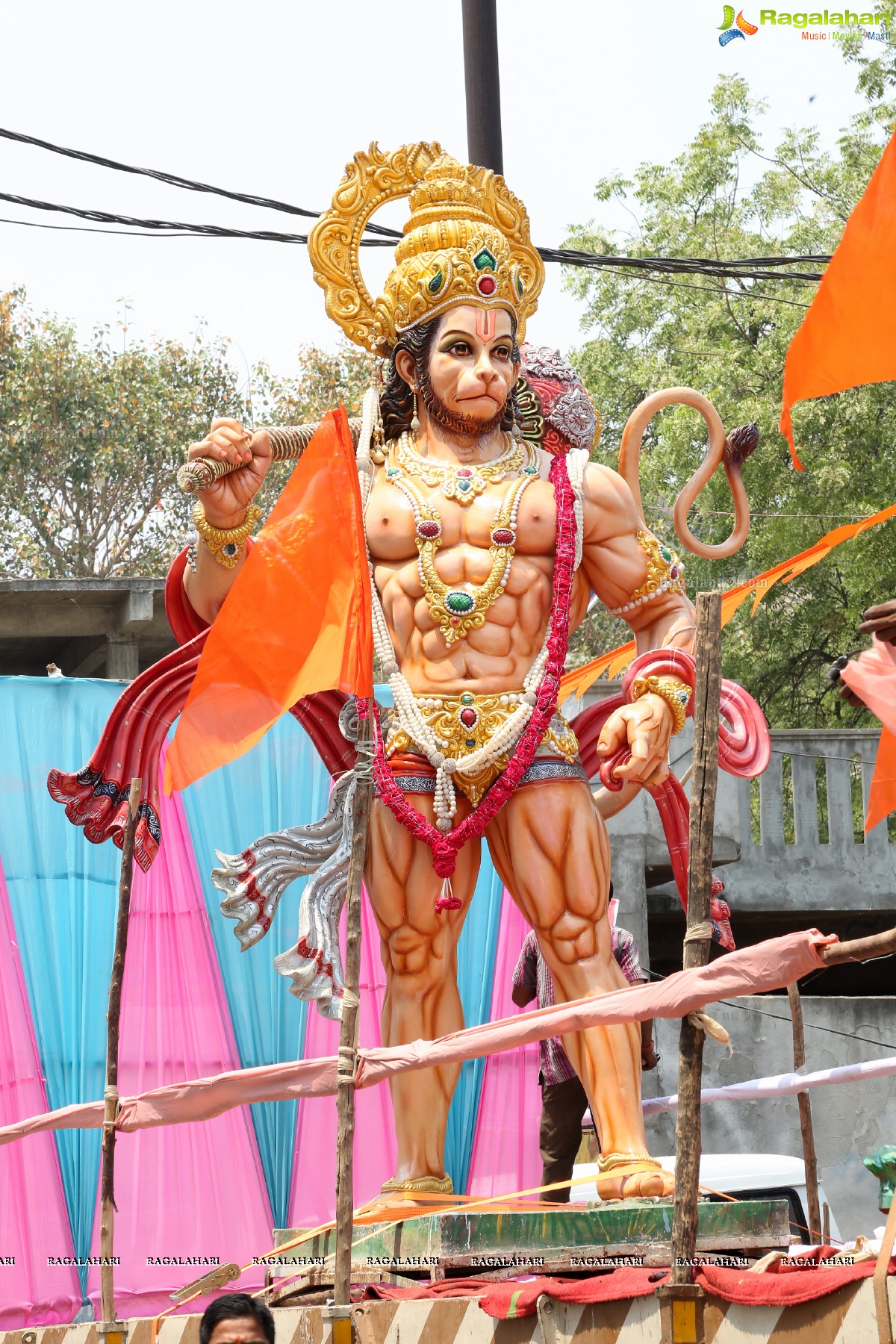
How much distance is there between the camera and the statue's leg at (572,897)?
481cm

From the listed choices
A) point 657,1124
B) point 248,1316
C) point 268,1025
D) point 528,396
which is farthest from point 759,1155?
point 248,1316

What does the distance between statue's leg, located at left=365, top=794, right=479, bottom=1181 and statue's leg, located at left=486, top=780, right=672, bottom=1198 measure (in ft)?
0.61

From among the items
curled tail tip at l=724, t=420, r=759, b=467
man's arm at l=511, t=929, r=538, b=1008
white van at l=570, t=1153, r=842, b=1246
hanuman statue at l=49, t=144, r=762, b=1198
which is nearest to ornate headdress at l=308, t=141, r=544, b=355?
hanuman statue at l=49, t=144, r=762, b=1198

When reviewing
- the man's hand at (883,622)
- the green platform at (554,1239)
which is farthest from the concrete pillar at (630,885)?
the man's hand at (883,622)

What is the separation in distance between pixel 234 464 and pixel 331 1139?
10.0 feet

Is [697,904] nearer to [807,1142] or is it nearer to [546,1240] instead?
[546,1240]

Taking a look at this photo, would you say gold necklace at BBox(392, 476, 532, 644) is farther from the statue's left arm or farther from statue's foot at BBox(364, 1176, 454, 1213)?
statue's foot at BBox(364, 1176, 454, 1213)

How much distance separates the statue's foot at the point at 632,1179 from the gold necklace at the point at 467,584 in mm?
1497

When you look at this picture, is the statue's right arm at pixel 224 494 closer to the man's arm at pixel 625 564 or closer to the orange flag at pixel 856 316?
the man's arm at pixel 625 564

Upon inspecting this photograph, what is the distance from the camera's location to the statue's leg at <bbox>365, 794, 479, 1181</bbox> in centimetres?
498

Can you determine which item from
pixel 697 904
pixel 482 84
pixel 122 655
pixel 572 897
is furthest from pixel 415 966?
pixel 122 655

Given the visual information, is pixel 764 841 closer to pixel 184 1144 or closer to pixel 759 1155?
pixel 759 1155

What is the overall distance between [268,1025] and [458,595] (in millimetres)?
2622

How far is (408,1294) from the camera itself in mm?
4152
